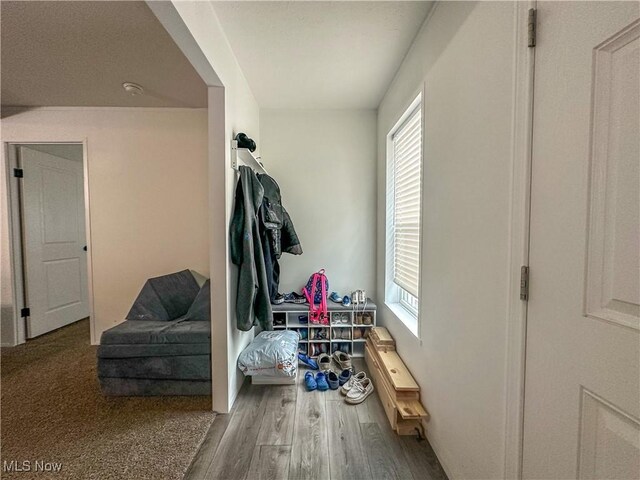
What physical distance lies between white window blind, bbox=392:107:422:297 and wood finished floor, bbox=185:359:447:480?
0.91 m

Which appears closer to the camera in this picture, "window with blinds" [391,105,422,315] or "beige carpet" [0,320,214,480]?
"beige carpet" [0,320,214,480]

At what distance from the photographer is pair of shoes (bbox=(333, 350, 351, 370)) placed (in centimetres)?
225

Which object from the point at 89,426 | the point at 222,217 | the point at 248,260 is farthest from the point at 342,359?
the point at 89,426

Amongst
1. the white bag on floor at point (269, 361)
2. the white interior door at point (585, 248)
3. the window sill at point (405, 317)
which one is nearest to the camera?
the white interior door at point (585, 248)

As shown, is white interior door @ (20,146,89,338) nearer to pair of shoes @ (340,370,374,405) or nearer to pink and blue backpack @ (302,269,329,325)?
pink and blue backpack @ (302,269,329,325)

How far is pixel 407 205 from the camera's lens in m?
2.03

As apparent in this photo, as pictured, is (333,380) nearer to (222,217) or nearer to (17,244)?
(222,217)

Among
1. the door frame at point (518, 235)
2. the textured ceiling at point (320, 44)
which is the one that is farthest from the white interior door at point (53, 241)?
the door frame at point (518, 235)

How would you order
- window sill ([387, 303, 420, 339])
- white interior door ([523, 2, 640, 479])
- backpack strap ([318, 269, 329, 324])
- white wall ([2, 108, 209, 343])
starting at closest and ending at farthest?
white interior door ([523, 2, 640, 479]) → window sill ([387, 303, 420, 339]) → backpack strap ([318, 269, 329, 324]) → white wall ([2, 108, 209, 343])

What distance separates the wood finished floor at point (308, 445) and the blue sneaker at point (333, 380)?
0.10 m

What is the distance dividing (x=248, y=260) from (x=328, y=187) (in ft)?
4.36

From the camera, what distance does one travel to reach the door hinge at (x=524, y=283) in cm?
82

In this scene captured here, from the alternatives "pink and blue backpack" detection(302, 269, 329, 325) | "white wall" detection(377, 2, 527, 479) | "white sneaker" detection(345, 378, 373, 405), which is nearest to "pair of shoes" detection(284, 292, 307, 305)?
"pink and blue backpack" detection(302, 269, 329, 325)

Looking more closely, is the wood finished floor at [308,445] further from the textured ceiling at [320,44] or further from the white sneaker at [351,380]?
the textured ceiling at [320,44]
